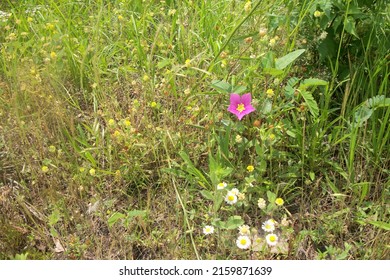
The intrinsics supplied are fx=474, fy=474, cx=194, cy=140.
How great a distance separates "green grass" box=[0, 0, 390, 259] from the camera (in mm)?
1747

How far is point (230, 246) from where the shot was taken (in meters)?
1.68

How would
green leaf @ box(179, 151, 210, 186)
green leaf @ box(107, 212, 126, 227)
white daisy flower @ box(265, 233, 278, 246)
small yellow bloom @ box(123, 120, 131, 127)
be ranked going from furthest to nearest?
1. small yellow bloom @ box(123, 120, 131, 127)
2. green leaf @ box(179, 151, 210, 186)
3. green leaf @ box(107, 212, 126, 227)
4. white daisy flower @ box(265, 233, 278, 246)

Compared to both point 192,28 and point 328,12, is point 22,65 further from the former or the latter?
point 328,12

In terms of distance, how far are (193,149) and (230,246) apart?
476mm

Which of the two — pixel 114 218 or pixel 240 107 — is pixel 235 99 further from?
pixel 114 218

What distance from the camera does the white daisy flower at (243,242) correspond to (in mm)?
1623

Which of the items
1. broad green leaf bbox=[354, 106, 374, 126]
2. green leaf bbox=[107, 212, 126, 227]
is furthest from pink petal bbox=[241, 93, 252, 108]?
green leaf bbox=[107, 212, 126, 227]

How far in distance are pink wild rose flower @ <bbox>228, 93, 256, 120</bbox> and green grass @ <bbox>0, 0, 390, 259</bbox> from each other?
0.05m

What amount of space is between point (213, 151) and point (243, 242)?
443 mm

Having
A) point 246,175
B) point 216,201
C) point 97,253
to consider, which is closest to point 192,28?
point 246,175

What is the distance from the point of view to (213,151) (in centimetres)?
194

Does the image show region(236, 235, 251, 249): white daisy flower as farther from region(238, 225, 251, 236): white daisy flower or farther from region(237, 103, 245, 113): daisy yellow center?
region(237, 103, 245, 113): daisy yellow center

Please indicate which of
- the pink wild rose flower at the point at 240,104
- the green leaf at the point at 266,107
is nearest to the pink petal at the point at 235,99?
the pink wild rose flower at the point at 240,104

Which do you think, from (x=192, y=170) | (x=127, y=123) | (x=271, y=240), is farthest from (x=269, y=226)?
(x=127, y=123)
